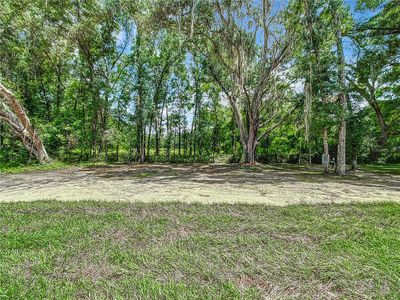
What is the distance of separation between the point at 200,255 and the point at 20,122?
12.6 meters

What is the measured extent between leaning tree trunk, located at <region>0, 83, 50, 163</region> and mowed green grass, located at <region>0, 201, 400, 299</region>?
933 centimetres

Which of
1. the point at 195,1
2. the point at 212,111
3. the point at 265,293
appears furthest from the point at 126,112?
the point at 265,293

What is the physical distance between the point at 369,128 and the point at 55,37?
16065mm

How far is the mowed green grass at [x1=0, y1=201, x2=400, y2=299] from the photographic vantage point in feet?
4.88

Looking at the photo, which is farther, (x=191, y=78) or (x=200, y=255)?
(x=191, y=78)

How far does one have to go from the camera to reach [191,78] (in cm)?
1650

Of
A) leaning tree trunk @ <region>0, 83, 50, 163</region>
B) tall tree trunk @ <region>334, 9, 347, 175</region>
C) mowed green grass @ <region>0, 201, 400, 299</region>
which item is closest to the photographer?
mowed green grass @ <region>0, 201, 400, 299</region>

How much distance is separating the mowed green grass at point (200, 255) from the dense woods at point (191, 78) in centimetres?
672

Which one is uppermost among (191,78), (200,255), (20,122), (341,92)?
(191,78)

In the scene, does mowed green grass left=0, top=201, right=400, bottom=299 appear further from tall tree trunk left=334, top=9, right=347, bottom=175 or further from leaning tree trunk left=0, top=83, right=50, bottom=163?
leaning tree trunk left=0, top=83, right=50, bottom=163

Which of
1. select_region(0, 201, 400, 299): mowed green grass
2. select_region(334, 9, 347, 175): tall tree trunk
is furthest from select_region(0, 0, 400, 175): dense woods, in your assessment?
select_region(0, 201, 400, 299): mowed green grass

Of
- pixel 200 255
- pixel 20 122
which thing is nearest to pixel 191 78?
pixel 20 122

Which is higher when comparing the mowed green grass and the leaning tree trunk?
the leaning tree trunk

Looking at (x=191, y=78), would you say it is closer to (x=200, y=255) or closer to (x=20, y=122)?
(x=20, y=122)
